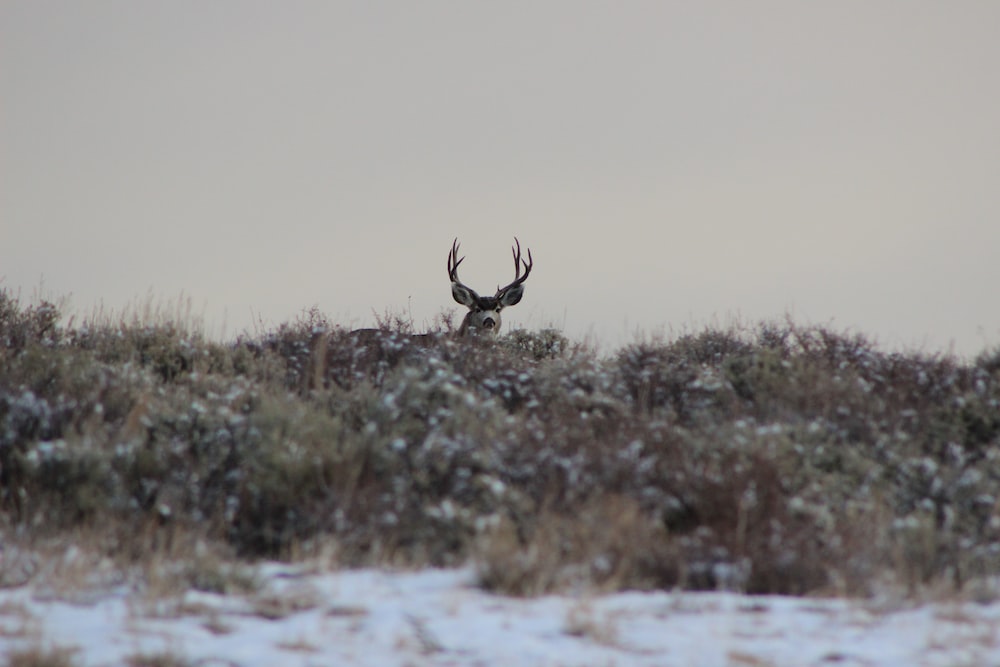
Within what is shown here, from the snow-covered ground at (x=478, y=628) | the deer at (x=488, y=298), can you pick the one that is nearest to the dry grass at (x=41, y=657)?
the snow-covered ground at (x=478, y=628)

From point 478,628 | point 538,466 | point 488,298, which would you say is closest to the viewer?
point 478,628

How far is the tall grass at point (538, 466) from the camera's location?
21.5ft

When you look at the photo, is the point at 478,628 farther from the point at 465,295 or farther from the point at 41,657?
the point at 465,295

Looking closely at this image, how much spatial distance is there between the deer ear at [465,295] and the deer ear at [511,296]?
17.2 inches

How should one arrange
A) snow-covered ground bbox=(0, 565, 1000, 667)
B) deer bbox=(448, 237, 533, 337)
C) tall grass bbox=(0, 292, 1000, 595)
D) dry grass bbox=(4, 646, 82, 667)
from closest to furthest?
1. dry grass bbox=(4, 646, 82, 667)
2. snow-covered ground bbox=(0, 565, 1000, 667)
3. tall grass bbox=(0, 292, 1000, 595)
4. deer bbox=(448, 237, 533, 337)

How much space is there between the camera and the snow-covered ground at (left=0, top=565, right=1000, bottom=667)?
501 cm

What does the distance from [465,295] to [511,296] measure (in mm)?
802

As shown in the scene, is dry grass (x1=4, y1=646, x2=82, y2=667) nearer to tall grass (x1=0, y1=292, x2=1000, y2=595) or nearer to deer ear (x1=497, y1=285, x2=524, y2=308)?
tall grass (x1=0, y1=292, x2=1000, y2=595)

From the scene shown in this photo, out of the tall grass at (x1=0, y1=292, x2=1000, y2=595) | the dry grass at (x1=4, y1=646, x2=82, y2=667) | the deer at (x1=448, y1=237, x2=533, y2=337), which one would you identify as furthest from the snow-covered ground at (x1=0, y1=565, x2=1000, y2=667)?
the deer at (x1=448, y1=237, x2=533, y2=337)

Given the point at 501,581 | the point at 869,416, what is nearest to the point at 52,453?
the point at 501,581

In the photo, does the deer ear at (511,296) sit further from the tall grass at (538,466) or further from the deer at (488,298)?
the tall grass at (538,466)

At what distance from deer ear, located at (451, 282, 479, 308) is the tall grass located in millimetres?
6777

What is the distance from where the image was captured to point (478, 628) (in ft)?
17.6

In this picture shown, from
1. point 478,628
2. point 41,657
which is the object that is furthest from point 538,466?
point 41,657
